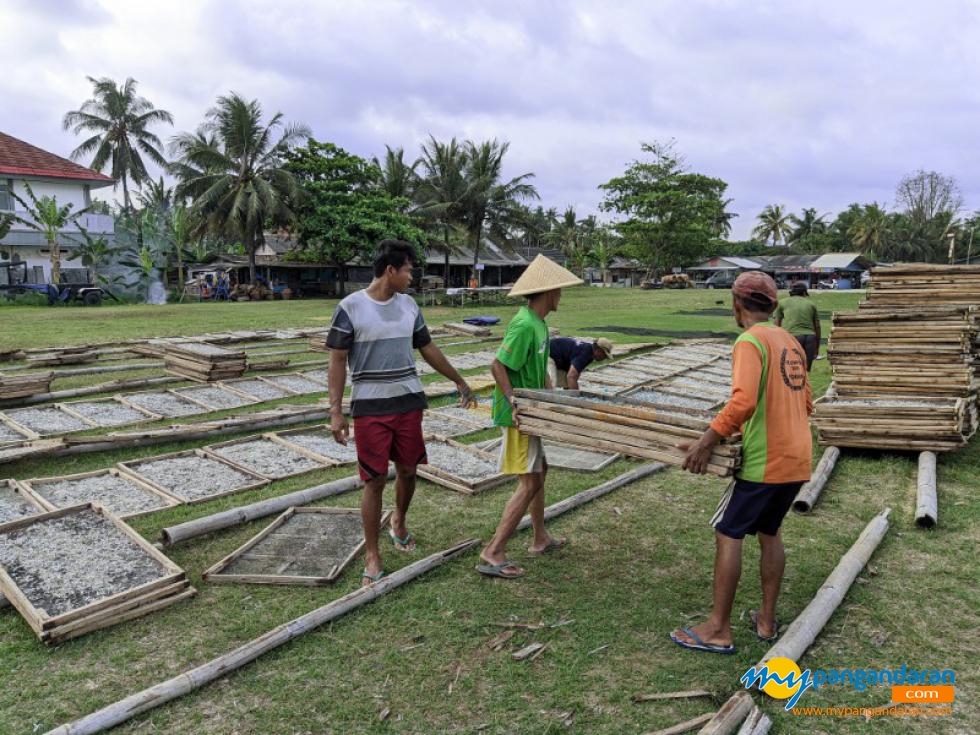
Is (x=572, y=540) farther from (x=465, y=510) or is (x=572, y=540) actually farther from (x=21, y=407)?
(x=21, y=407)

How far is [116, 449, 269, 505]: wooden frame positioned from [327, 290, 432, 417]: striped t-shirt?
2.01 m

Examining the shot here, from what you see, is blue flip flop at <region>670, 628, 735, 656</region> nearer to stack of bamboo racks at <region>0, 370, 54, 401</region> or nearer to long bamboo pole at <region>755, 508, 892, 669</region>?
long bamboo pole at <region>755, 508, 892, 669</region>

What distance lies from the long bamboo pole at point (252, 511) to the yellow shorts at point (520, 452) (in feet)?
3.33

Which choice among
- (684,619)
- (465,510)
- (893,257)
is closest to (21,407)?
(465,510)

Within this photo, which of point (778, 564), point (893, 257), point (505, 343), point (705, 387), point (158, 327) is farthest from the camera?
point (893, 257)

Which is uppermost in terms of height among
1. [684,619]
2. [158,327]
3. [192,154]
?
[192,154]

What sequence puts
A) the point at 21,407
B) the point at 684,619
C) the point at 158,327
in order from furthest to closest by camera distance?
the point at 158,327
the point at 21,407
the point at 684,619

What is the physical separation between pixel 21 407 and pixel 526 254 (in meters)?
48.1

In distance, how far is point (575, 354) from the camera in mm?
5328

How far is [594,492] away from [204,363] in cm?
664

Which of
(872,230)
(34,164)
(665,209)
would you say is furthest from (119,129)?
(872,230)

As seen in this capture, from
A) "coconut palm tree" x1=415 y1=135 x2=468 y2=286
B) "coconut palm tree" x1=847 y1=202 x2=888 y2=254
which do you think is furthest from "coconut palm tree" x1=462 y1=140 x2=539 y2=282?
"coconut palm tree" x1=847 y1=202 x2=888 y2=254

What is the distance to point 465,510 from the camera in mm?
5031

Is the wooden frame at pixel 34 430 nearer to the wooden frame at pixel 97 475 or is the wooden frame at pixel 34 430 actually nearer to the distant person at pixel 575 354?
the wooden frame at pixel 97 475
